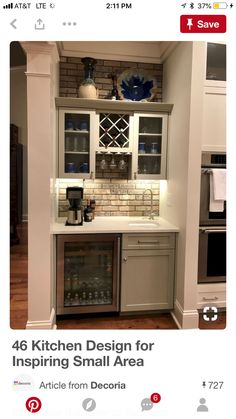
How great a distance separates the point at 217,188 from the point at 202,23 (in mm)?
1405

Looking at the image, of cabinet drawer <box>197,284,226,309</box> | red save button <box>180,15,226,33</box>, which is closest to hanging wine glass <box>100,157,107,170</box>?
cabinet drawer <box>197,284,226,309</box>

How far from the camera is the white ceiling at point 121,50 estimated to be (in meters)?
2.29

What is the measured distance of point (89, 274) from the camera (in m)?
2.25

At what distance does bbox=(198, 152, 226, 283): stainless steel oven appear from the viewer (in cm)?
203

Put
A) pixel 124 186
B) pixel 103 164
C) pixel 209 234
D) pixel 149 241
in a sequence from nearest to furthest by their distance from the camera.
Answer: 1. pixel 209 234
2. pixel 149 241
3. pixel 103 164
4. pixel 124 186

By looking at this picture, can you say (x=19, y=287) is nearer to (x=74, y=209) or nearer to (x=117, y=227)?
(x=74, y=209)

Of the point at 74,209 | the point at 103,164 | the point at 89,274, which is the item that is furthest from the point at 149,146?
the point at 89,274
